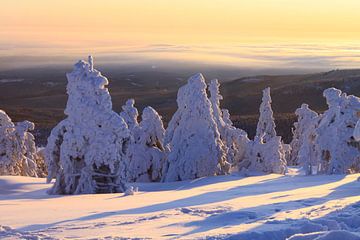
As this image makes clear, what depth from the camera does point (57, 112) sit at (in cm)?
16975

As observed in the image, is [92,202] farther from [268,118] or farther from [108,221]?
[268,118]

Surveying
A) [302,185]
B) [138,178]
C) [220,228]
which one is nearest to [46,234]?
[220,228]

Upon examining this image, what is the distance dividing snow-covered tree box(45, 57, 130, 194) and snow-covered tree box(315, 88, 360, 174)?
12707 millimetres

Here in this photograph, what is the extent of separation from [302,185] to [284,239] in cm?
1033

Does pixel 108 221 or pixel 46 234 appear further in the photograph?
pixel 108 221

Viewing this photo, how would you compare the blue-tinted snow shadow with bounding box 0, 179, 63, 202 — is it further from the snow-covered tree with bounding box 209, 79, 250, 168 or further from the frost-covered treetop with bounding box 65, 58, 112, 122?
the snow-covered tree with bounding box 209, 79, 250, 168

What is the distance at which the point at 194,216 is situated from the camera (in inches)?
520

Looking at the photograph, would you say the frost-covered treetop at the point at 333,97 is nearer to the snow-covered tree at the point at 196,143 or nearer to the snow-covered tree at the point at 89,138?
the snow-covered tree at the point at 196,143

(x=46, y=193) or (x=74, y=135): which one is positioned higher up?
(x=74, y=135)

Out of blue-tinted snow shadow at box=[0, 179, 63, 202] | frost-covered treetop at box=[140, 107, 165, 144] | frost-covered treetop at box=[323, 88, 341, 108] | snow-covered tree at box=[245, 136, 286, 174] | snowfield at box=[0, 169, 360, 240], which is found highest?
frost-covered treetop at box=[323, 88, 341, 108]

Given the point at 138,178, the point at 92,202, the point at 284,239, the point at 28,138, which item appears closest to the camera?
the point at 284,239

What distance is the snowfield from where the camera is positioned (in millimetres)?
11172

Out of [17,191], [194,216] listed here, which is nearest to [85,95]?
[17,191]

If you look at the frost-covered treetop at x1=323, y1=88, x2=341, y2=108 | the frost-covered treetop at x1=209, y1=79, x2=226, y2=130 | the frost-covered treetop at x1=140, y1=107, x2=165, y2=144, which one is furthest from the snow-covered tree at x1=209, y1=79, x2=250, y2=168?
the frost-covered treetop at x1=323, y1=88, x2=341, y2=108
